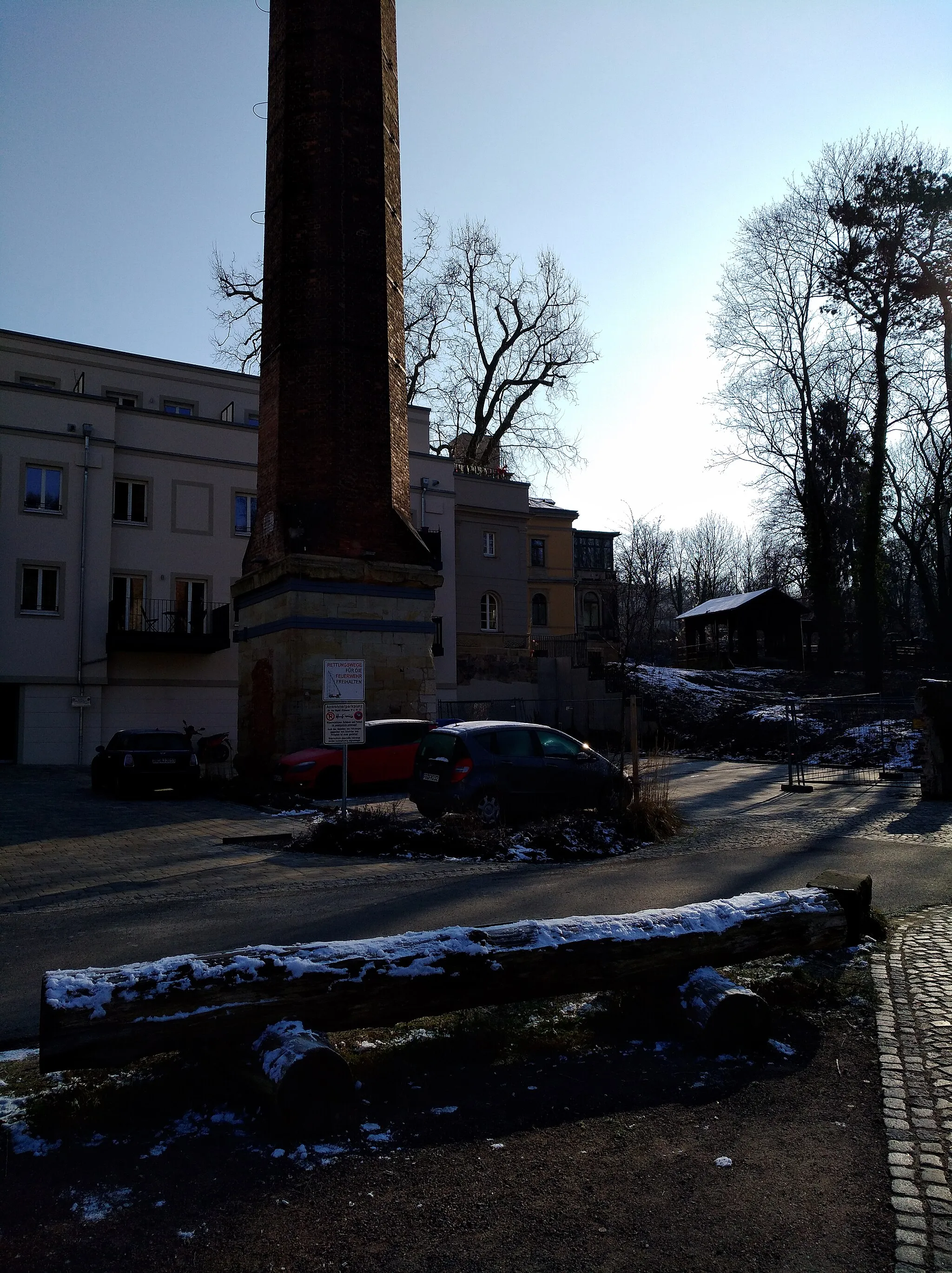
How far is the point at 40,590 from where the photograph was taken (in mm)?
30406

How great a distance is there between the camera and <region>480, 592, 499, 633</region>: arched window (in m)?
43.4

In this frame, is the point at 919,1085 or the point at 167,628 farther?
the point at 167,628

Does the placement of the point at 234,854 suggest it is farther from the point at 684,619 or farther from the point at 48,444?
the point at 684,619

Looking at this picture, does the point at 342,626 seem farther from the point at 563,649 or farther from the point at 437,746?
the point at 563,649

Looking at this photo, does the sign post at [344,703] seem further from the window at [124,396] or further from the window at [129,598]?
the window at [124,396]

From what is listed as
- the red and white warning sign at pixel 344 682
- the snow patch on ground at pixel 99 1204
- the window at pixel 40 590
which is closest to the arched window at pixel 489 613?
the window at pixel 40 590

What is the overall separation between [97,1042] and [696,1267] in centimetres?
243

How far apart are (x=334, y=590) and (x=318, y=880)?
1007cm

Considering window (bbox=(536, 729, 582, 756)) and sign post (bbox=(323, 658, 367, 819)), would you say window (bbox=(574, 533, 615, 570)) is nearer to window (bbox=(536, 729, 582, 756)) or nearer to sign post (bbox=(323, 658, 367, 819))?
window (bbox=(536, 729, 582, 756))

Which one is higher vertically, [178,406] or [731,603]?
[178,406]

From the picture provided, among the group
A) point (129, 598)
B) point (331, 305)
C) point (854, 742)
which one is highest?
point (331, 305)

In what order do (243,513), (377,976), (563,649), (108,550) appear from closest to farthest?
(377,976) → (108,550) → (243,513) → (563,649)

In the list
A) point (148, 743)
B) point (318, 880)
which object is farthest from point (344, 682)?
point (148, 743)

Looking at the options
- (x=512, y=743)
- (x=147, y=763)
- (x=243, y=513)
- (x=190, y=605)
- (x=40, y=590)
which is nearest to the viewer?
(x=512, y=743)
